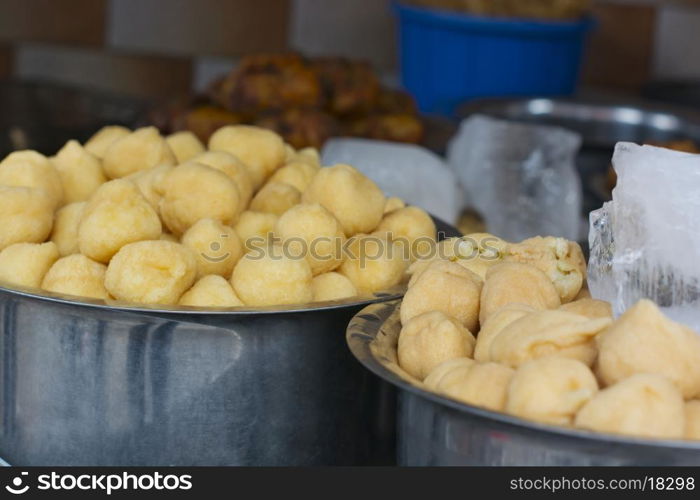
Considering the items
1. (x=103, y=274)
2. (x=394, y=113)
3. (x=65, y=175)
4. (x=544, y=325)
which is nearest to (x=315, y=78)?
(x=394, y=113)

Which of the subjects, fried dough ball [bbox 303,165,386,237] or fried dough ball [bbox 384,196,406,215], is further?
fried dough ball [bbox 384,196,406,215]

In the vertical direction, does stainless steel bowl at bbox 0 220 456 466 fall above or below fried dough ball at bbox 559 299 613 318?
below

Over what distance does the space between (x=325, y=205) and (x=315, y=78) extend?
97cm

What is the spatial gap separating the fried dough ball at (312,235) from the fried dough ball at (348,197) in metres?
0.05

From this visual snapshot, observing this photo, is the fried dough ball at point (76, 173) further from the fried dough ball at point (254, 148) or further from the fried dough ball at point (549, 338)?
the fried dough ball at point (549, 338)

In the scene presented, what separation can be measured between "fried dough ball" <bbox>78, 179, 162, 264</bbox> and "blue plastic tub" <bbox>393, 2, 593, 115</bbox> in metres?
1.61

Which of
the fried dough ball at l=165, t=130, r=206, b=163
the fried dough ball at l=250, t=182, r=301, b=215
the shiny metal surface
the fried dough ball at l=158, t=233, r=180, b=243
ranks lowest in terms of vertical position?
the shiny metal surface

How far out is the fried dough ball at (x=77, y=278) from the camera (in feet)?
3.19

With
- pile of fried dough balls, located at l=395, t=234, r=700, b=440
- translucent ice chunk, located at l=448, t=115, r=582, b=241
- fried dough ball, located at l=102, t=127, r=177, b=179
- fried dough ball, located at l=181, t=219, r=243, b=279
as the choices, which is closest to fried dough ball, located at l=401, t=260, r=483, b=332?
pile of fried dough balls, located at l=395, t=234, r=700, b=440

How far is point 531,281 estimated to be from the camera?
91 cm

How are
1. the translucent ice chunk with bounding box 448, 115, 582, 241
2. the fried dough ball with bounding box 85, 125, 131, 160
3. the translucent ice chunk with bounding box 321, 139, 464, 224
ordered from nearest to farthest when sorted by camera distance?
the fried dough ball with bounding box 85, 125, 131, 160, the translucent ice chunk with bounding box 321, 139, 464, 224, the translucent ice chunk with bounding box 448, 115, 582, 241

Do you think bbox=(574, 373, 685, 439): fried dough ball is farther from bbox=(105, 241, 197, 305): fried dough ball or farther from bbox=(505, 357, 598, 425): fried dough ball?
bbox=(105, 241, 197, 305): fried dough ball

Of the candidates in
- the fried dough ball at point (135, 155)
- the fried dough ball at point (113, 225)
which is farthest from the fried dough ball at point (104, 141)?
the fried dough ball at point (113, 225)

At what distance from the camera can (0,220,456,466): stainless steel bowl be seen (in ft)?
3.02
